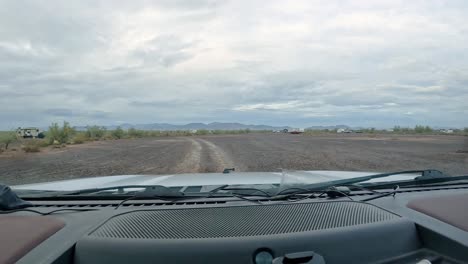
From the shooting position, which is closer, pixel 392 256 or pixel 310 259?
pixel 310 259

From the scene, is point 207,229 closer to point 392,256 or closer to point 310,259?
point 310,259

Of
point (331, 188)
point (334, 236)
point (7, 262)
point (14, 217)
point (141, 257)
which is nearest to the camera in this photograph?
point (7, 262)

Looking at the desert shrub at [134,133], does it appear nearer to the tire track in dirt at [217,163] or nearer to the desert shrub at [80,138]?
the desert shrub at [80,138]

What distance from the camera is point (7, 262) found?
1644 millimetres

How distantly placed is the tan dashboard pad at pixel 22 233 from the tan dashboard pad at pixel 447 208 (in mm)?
2022

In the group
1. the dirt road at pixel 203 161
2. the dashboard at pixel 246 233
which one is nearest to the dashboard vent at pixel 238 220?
the dashboard at pixel 246 233

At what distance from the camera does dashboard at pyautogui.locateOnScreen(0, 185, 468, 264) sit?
1.81m

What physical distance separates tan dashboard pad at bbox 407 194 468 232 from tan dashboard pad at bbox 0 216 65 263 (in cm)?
202

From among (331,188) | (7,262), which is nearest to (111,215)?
(7,262)

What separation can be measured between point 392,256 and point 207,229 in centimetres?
93

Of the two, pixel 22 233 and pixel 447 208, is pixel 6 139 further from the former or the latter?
pixel 447 208

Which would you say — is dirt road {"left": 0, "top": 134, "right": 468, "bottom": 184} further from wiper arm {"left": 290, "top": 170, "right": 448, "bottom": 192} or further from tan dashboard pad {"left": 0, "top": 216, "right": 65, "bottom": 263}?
tan dashboard pad {"left": 0, "top": 216, "right": 65, "bottom": 263}

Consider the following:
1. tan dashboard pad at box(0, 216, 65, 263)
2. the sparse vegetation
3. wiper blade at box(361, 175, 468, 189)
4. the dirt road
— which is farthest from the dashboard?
the sparse vegetation

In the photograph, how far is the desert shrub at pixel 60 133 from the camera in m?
30.9
